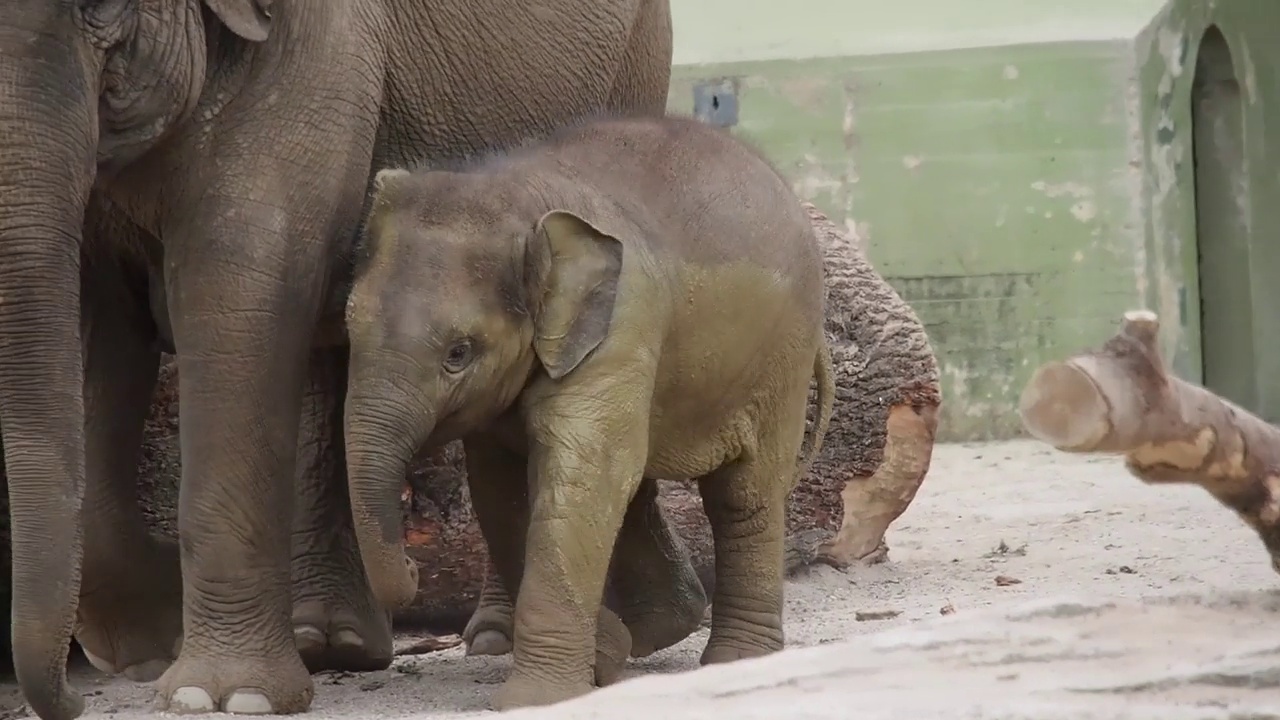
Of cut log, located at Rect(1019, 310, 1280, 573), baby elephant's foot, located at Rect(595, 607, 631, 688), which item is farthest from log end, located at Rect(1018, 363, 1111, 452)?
baby elephant's foot, located at Rect(595, 607, 631, 688)

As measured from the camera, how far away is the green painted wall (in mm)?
9414

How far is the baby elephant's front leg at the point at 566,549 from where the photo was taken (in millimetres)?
3586

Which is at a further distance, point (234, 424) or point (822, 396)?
point (822, 396)

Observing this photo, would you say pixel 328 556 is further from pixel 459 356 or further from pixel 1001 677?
pixel 1001 677

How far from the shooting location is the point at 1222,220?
977cm

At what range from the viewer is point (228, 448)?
→ 12.3 ft

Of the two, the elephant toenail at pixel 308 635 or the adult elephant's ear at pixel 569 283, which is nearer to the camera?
the adult elephant's ear at pixel 569 283

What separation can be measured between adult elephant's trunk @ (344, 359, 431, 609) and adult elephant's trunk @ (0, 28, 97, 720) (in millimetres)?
459

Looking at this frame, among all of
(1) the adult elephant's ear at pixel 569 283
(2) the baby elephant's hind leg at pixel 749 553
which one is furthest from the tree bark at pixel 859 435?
(1) the adult elephant's ear at pixel 569 283

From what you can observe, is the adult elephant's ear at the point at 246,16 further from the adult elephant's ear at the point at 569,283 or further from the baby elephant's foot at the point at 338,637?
the baby elephant's foot at the point at 338,637

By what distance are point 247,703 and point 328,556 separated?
29.8 inches

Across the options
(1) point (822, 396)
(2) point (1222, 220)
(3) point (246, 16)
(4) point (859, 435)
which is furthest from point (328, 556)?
(2) point (1222, 220)

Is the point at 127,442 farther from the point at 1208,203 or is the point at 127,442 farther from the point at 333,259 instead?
the point at 1208,203

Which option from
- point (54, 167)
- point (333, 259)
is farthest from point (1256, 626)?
point (54, 167)
